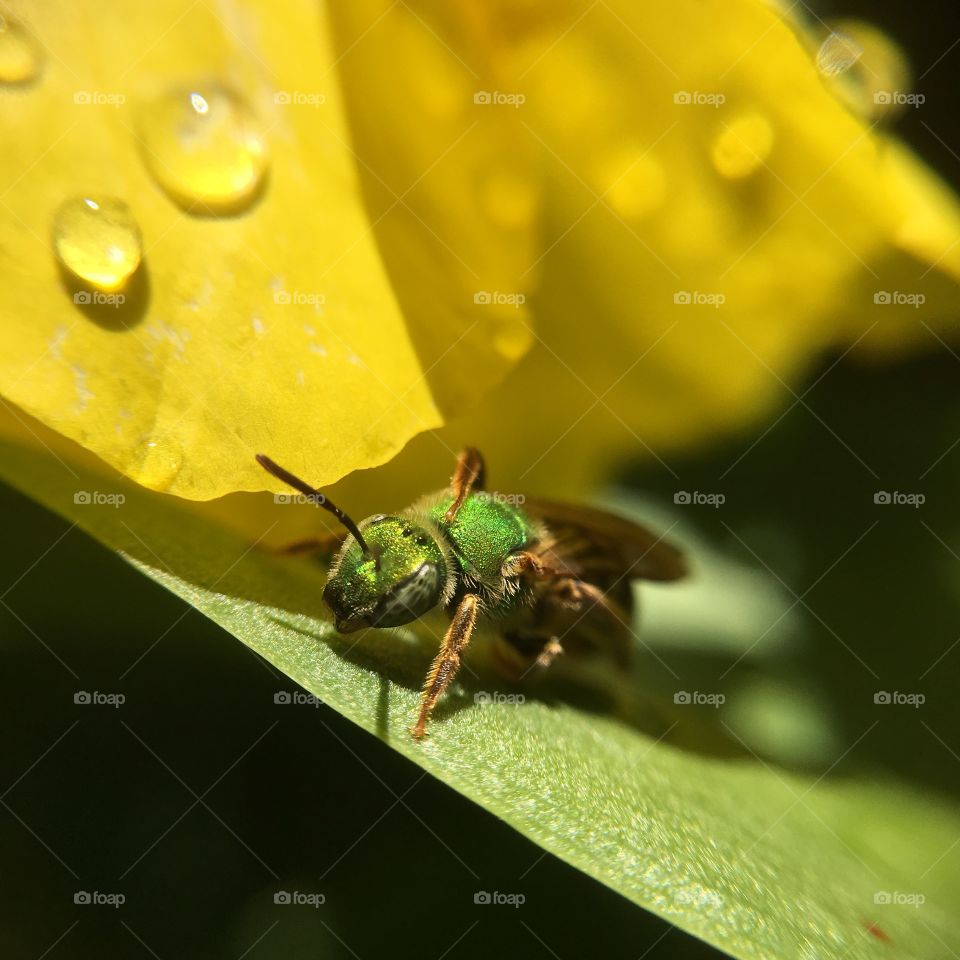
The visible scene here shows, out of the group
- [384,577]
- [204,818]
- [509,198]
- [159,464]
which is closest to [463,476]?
[384,577]

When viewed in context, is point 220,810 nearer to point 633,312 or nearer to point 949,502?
point 633,312

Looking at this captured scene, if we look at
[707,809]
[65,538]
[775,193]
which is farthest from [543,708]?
[775,193]

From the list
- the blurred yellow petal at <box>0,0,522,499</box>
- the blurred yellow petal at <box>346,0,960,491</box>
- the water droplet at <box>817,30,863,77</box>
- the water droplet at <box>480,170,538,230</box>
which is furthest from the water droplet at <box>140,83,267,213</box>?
the water droplet at <box>817,30,863,77</box>

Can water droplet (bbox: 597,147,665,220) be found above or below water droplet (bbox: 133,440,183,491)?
above

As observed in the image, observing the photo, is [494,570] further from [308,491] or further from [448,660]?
[308,491]

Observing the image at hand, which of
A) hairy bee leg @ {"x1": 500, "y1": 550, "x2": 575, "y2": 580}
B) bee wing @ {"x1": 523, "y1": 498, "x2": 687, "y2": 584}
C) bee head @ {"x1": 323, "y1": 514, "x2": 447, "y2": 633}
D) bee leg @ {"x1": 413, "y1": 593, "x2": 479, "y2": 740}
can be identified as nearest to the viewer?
bee leg @ {"x1": 413, "y1": 593, "x2": 479, "y2": 740}

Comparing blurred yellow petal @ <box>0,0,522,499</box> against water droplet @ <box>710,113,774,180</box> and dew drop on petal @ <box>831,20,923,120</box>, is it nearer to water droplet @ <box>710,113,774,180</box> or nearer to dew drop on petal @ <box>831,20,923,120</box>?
water droplet @ <box>710,113,774,180</box>

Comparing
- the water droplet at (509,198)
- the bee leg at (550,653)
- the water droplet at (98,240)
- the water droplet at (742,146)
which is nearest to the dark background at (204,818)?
the water droplet at (98,240)
